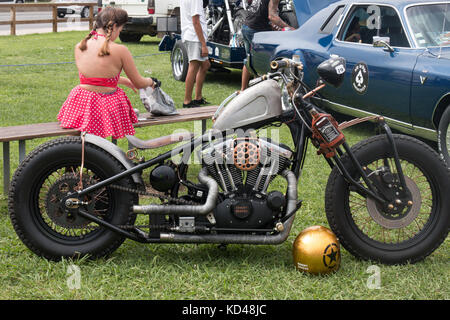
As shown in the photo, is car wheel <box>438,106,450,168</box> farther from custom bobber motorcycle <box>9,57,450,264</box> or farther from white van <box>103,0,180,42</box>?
white van <box>103,0,180,42</box>

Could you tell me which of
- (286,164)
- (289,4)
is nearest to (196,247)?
(286,164)

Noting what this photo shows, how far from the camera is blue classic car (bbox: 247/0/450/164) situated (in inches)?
246

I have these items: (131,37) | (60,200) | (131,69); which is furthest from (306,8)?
(131,37)

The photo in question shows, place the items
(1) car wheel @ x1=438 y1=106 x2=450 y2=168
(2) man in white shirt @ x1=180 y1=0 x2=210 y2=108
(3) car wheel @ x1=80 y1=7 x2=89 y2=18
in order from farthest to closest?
(3) car wheel @ x1=80 y1=7 x2=89 y2=18 < (2) man in white shirt @ x1=180 y1=0 x2=210 y2=108 < (1) car wheel @ x1=438 y1=106 x2=450 y2=168

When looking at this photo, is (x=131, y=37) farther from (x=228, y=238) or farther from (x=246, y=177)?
(x=228, y=238)

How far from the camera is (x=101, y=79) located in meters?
5.04

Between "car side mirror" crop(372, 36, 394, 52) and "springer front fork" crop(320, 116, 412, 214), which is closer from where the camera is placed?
"springer front fork" crop(320, 116, 412, 214)

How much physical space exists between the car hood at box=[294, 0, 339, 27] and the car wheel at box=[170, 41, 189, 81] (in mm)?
2649

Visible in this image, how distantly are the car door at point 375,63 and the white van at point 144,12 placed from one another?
10122mm

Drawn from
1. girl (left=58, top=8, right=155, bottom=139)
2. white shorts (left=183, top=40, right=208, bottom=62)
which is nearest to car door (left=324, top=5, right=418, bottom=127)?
white shorts (left=183, top=40, right=208, bottom=62)

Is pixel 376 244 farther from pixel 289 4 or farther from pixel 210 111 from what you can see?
pixel 289 4

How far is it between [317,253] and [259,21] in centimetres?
647

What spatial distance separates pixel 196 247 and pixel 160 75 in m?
8.42

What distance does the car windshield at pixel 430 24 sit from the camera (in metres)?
6.54
